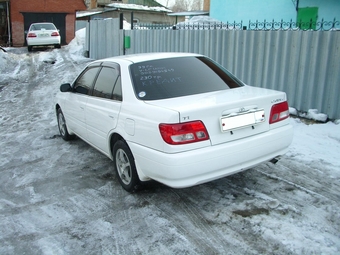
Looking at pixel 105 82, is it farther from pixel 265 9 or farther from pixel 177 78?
pixel 265 9

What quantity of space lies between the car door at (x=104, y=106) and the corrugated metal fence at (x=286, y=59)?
12.5 feet

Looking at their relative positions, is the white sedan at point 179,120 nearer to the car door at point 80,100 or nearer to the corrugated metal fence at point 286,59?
the car door at point 80,100

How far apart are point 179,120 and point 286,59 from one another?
443 centimetres

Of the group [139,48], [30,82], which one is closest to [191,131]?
[139,48]

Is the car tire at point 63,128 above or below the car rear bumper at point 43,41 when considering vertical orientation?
below

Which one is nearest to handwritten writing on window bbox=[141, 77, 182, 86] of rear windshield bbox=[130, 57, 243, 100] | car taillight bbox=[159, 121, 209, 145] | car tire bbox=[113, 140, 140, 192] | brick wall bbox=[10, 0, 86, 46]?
rear windshield bbox=[130, 57, 243, 100]

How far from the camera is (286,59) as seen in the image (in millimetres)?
6965

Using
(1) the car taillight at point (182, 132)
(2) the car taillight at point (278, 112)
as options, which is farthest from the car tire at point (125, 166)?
(2) the car taillight at point (278, 112)

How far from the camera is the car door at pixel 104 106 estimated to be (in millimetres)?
4238

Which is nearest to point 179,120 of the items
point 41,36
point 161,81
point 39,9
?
point 161,81

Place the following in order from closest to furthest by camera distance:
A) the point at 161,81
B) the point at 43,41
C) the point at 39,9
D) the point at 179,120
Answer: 1. the point at 179,120
2. the point at 161,81
3. the point at 43,41
4. the point at 39,9

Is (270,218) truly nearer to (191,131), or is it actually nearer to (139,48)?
(191,131)

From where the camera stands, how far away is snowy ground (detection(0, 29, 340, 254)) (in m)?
3.11

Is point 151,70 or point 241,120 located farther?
point 151,70
